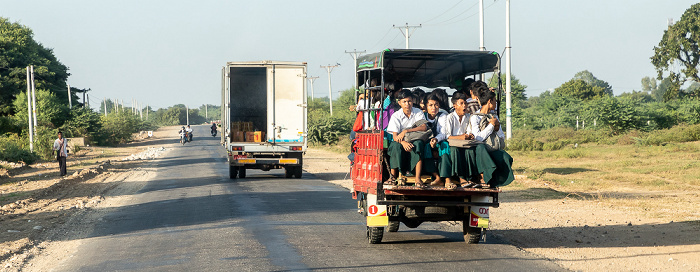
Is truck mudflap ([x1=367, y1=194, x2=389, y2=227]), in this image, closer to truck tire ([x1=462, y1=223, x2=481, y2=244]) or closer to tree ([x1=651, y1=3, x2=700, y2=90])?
truck tire ([x1=462, y1=223, x2=481, y2=244])

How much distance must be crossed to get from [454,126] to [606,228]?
373 cm

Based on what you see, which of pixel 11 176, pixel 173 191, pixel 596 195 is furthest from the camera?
pixel 11 176

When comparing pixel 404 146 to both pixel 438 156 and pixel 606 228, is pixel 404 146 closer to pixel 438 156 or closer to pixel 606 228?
pixel 438 156

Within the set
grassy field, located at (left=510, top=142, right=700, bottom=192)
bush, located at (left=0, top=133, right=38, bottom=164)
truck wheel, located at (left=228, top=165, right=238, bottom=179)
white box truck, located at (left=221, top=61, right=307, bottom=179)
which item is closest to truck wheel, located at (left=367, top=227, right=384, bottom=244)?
grassy field, located at (left=510, top=142, right=700, bottom=192)

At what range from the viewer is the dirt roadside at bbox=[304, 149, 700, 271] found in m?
8.47

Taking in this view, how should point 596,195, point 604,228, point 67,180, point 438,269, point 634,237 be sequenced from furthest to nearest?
1. point 67,180
2. point 596,195
3. point 604,228
4. point 634,237
5. point 438,269

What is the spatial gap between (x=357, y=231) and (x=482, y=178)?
2.51m

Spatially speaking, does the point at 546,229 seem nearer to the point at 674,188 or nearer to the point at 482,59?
the point at 482,59

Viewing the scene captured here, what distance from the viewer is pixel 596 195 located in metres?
17.2

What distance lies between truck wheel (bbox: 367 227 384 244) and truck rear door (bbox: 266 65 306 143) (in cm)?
1265

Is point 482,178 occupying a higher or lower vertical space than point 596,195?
higher

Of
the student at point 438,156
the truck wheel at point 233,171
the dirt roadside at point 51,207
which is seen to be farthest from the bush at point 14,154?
the student at point 438,156

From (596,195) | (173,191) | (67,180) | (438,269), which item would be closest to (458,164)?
(438,269)

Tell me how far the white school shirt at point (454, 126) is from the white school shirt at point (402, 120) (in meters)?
0.35
